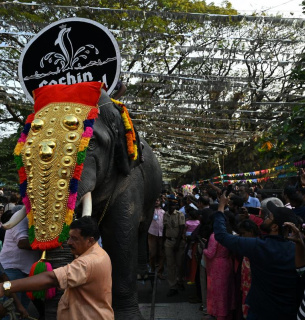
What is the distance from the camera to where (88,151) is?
4332 mm

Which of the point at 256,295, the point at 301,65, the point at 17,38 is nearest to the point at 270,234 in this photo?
the point at 256,295

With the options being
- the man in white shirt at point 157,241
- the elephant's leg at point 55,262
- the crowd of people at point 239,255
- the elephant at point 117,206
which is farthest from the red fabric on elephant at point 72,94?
the man in white shirt at point 157,241

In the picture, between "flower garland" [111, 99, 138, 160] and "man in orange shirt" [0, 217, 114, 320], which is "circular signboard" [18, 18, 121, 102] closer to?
"flower garland" [111, 99, 138, 160]

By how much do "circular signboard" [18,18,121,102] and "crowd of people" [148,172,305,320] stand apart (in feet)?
5.84

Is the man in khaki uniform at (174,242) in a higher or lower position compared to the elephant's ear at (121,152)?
lower

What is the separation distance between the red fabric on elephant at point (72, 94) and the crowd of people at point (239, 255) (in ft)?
4.83

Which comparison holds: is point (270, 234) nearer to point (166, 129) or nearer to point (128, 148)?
point (128, 148)

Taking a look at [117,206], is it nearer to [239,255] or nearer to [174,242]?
[239,255]

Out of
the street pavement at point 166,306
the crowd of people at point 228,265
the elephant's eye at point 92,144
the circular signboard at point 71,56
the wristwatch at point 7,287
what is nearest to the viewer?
the wristwatch at point 7,287

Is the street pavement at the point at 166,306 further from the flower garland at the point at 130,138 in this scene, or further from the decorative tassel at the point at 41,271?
the decorative tassel at the point at 41,271

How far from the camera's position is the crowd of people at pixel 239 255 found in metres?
4.13

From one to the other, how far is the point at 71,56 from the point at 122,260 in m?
2.38

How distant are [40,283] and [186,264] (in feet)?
19.6

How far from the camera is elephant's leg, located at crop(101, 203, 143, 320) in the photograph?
15.9ft
